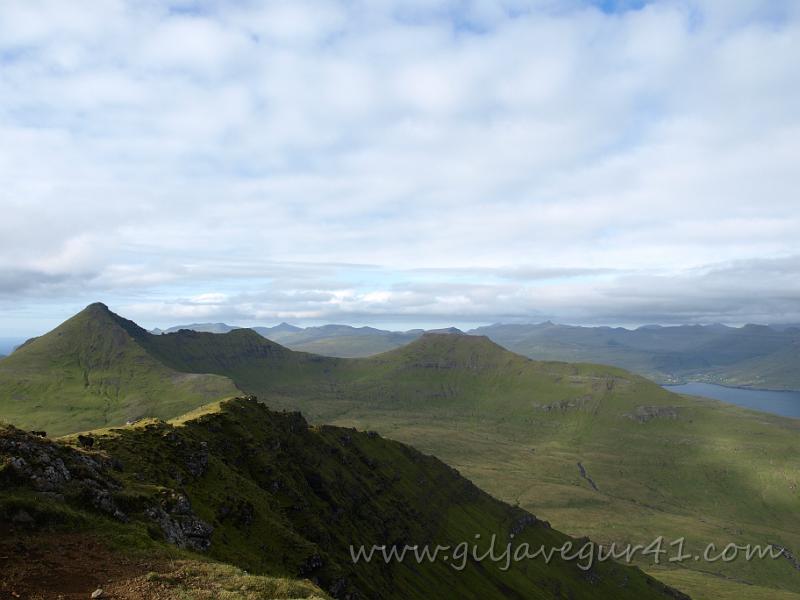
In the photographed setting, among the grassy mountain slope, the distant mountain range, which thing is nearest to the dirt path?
the distant mountain range

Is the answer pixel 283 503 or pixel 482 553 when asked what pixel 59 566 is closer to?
pixel 283 503

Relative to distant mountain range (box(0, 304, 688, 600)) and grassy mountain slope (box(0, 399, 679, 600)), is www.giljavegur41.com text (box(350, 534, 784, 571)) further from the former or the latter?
grassy mountain slope (box(0, 399, 679, 600))

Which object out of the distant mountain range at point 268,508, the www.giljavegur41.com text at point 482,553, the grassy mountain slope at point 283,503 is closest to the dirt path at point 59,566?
the distant mountain range at point 268,508

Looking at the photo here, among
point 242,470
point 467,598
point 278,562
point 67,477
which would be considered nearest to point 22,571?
point 67,477

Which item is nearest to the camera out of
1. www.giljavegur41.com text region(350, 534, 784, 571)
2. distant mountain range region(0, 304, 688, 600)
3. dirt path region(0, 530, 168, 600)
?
dirt path region(0, 530, 168, 600)

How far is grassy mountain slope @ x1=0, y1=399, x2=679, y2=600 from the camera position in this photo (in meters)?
40.5

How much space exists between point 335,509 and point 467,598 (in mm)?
40129

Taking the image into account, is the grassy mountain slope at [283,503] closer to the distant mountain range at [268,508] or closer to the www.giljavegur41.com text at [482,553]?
the distant mountain range at [268,508]

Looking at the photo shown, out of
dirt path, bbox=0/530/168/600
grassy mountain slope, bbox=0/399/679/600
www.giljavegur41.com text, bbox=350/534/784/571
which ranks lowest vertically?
www.giljavegur41.com text, bbox=350/534/784/571

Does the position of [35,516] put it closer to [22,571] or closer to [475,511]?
[22,571]

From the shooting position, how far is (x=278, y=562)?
2438 inches

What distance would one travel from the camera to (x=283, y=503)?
3408 inches

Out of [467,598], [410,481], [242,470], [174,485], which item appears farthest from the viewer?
[410,481]

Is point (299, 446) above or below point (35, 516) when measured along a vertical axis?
below
